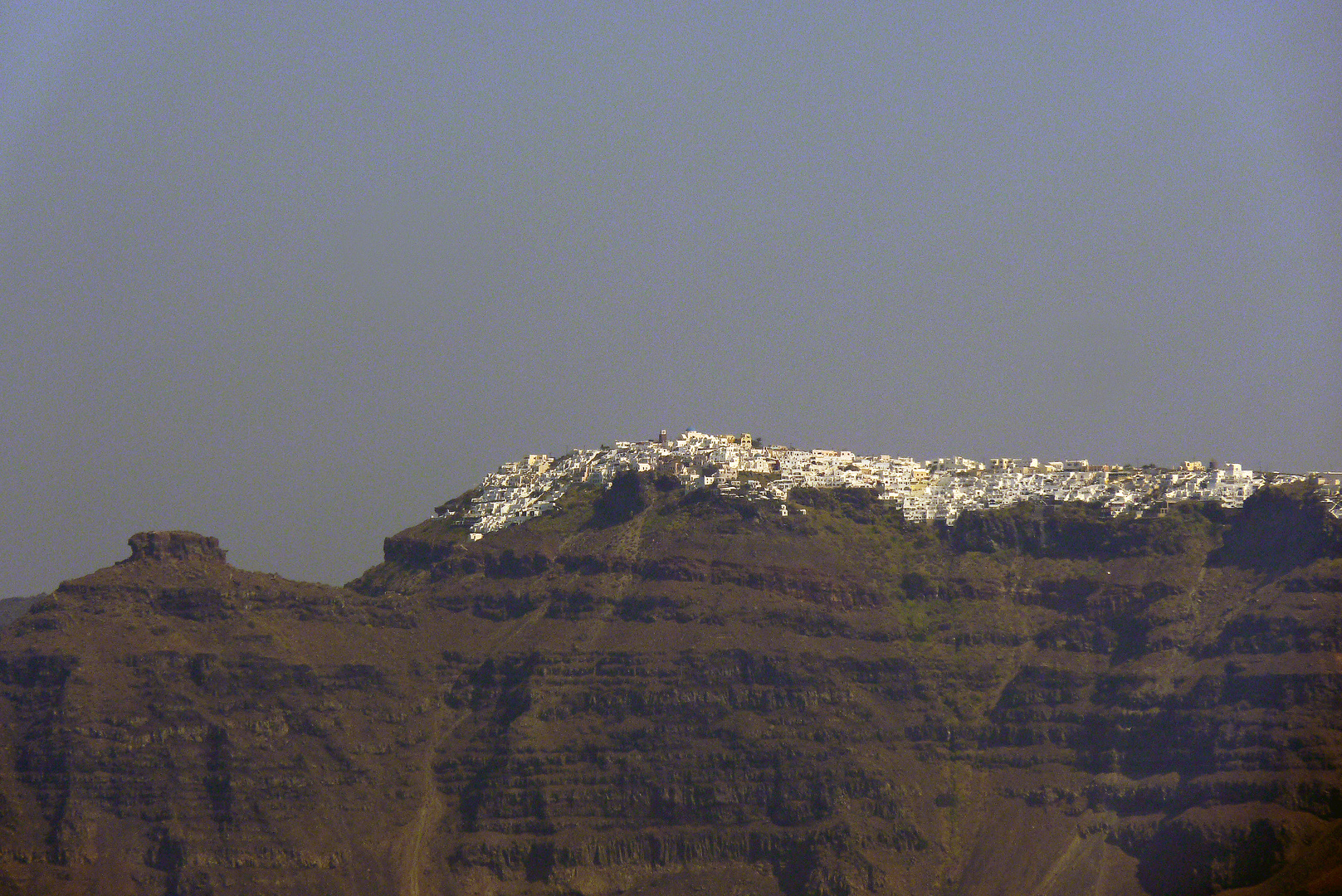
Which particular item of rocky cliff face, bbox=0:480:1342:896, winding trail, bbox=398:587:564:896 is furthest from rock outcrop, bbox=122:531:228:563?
winding trail, bbox=398:587:564:896

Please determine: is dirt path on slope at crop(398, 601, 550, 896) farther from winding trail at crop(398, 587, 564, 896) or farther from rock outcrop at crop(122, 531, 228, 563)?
rock outcrop at crop(122, 531, 228, 563)

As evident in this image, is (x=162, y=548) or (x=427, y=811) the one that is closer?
(x=427, y=811)

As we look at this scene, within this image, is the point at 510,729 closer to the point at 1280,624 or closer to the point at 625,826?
the point at 625,826

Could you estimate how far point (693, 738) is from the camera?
187m

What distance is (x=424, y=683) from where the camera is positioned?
19688 centimetres

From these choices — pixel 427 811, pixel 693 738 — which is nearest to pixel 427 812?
pixel 427 811

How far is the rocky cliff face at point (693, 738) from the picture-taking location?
178 meters

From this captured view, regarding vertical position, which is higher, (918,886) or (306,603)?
(306,603)

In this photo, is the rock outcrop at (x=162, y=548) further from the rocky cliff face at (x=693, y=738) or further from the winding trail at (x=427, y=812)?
the winding trail at (x=427, y=812)

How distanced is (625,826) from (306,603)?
108 feet

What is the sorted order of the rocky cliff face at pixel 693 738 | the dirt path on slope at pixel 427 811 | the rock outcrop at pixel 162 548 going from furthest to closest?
the rock outcrop at pixel 162 548 → the dirt path on slope at pixel 427 811 → the rocky cliff face at pixel 693 738

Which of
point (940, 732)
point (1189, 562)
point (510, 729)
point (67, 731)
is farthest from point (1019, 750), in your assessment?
point (67, 731)

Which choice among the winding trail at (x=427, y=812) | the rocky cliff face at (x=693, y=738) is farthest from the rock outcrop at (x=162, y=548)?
the winding trail at (x=427, y=812)

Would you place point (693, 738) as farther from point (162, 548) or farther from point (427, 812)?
point (162, 548)
